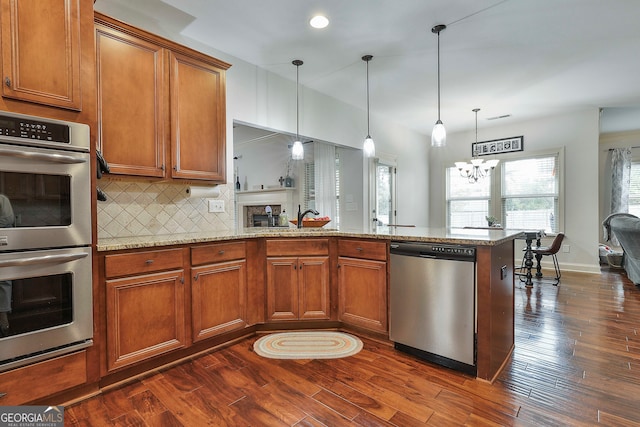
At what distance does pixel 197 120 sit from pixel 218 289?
140cm

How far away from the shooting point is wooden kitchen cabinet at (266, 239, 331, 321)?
109 inches

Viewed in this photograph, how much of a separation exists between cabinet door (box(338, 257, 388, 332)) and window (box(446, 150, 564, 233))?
15.9 feet

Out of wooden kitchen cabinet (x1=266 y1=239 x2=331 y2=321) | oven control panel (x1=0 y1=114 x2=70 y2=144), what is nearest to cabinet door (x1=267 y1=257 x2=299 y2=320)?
wooden kitchen cabinet (x1=266 y1=239 x2=331 y2=321)

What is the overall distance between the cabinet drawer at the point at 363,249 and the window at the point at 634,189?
726 cm

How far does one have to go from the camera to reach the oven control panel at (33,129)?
5.07 ft

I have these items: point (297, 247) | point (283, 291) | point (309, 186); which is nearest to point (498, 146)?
point (309, 186)

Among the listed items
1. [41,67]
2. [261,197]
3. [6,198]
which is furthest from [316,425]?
[261,197]

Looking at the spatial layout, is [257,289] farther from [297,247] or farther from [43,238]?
[43,238]

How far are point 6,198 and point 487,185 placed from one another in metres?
7.02

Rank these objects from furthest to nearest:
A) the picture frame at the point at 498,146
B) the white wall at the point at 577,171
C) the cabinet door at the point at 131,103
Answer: the picture frame at the point at 498,146, the white wall at the point at 577,171, the cabinet door at the point at 131,103

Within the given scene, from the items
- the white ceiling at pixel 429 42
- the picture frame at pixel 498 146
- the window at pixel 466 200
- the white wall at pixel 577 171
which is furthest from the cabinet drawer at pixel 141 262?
the white wall at pixel 577 171

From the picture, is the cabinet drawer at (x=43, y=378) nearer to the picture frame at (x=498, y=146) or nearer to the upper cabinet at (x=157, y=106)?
the upper cabinet at (x=157, y=106)

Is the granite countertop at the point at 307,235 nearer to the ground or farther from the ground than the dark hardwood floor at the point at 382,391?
farther from the ground

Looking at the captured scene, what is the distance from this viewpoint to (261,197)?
21.6 ft
